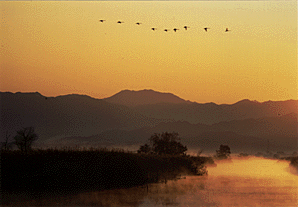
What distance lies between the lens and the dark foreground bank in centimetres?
4088

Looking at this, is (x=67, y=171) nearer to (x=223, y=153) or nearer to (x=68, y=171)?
(x=68, y=171)

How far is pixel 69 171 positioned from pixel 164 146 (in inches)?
1315

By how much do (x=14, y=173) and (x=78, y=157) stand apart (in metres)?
6.14

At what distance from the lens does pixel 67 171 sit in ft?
140

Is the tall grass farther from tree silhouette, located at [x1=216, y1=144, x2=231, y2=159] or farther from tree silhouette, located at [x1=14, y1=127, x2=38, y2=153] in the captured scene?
tree silhouette, located at [x1=216, y1=144, x2=231, y2=159]

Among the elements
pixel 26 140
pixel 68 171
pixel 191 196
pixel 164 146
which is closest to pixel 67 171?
pixel 68 171

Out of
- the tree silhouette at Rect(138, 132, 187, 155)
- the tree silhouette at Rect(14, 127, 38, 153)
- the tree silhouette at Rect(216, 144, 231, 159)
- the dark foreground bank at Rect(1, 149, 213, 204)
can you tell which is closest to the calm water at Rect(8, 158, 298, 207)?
the dark foreground bank at Rect(1, 149, 213, 204)

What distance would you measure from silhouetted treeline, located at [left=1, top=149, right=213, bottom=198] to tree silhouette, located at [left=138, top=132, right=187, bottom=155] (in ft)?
75.6

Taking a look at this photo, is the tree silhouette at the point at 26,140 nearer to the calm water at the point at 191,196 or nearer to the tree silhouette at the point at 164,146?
the calm water at the point at 191,196

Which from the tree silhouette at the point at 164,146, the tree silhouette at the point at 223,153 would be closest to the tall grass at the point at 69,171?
the tree silhouette at the point at 164,146

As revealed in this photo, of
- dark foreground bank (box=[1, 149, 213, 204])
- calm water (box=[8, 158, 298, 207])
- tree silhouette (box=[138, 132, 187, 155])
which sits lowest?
calm water (box=[8, 158, 298, 207])

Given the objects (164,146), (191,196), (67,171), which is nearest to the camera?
(191,196)

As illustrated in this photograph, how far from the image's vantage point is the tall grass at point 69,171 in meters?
41.0

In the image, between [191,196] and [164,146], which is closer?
[191,196]
